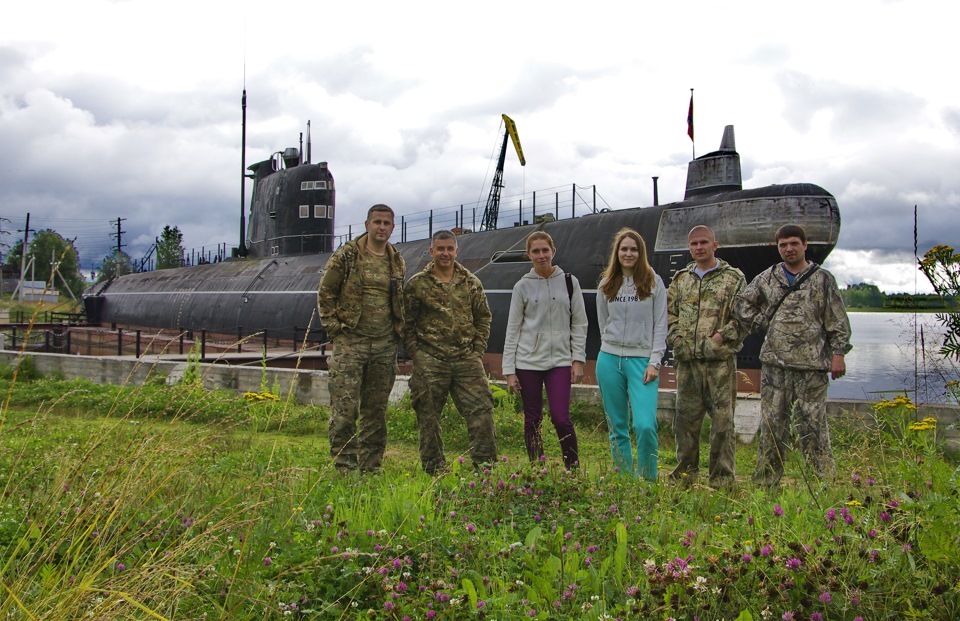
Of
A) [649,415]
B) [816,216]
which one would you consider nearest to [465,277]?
[649,415]

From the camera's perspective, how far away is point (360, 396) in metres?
6.17

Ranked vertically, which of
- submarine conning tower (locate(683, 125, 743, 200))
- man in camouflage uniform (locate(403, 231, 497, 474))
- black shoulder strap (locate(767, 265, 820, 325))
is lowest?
man in camouflage uniform (locate(403, 231, 497, 474))

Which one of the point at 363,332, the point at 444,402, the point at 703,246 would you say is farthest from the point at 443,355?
the point at 703,246

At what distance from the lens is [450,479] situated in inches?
188

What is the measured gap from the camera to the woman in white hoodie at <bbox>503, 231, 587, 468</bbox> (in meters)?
5.96

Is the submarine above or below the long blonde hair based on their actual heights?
above

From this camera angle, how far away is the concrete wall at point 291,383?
802cm

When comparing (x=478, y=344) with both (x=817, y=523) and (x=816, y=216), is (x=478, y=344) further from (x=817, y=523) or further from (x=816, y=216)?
(x=816, y=216)

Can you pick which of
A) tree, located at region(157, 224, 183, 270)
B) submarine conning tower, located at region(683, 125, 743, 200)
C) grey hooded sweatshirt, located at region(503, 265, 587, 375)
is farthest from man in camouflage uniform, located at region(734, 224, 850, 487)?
tree, located at region(157, 224, 183, 270)

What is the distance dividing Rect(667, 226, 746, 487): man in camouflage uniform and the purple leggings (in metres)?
0.83

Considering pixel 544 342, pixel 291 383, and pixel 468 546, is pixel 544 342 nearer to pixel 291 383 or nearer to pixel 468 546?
pixel 291 383

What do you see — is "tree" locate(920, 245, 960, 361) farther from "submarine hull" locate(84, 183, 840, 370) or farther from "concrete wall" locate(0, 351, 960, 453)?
"submarine hull" locate(84, 183, 840, 370)

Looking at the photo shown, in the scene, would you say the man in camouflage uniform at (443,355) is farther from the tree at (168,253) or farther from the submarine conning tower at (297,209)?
the tree at (168,253)

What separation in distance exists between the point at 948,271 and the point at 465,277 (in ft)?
11.7
